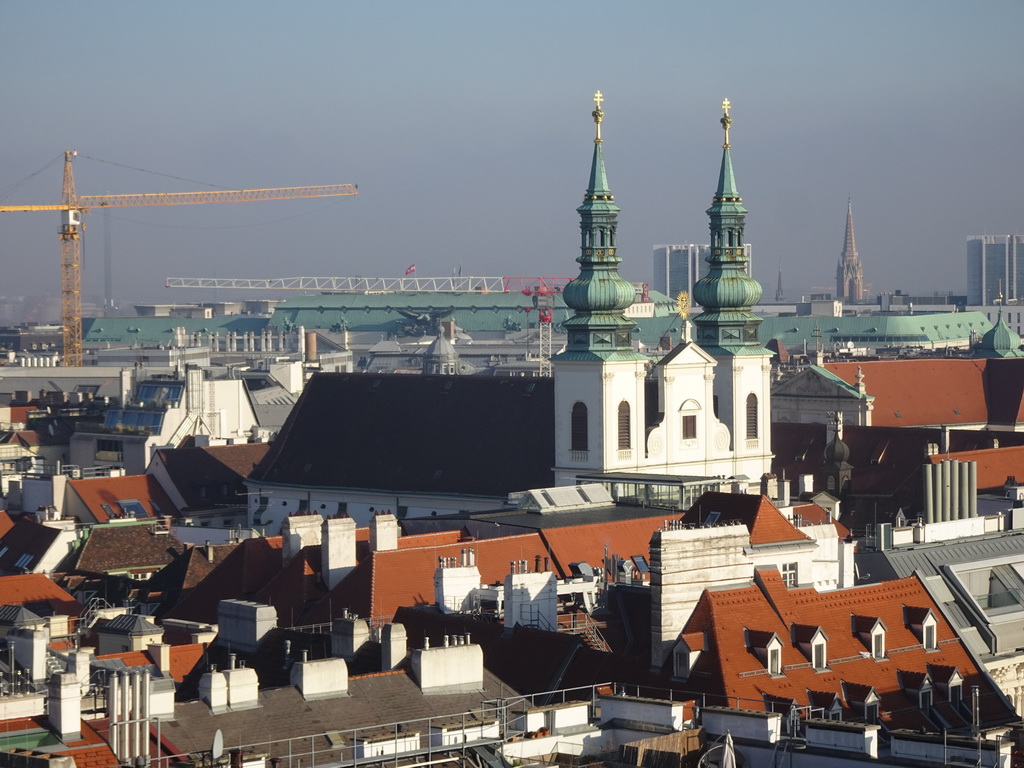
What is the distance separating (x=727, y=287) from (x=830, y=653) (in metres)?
48.5

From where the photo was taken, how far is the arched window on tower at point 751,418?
88438 mm

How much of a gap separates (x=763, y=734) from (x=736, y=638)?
23.4ft

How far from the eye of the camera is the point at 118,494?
291ft

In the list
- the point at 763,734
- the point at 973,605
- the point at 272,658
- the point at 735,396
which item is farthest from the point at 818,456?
the point at 763,734

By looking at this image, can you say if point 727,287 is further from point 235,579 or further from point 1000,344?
point 1000,344

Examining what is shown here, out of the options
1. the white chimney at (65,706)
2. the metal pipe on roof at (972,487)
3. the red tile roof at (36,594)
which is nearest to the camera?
the white chimney at (65,706)

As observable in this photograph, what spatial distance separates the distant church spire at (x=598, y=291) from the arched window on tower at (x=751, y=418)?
6.32 metres

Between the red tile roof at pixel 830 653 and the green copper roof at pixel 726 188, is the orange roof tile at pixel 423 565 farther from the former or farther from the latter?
the green copper roof at pixel 726 188

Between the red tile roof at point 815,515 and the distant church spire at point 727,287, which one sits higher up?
the distant church spire at point 727,287

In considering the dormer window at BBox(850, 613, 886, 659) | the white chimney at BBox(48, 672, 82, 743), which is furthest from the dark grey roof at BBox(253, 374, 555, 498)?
the white chimney at BBox(48, 672, 82, 743)

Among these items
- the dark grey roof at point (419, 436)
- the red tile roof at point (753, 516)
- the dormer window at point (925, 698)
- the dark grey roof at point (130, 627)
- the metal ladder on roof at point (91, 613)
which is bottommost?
the dormer window at point (925, 698)

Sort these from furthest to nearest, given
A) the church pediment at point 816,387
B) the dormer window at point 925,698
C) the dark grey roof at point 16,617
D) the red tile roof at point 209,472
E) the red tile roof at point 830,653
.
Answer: the church pediment at point 816,387
the red tile roof at point 209,472
the dark grey roof at point 16,617
the dormer window at point 925,698
the red tile roof at point 830,653

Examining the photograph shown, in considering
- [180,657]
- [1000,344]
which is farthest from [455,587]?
[1000,344]

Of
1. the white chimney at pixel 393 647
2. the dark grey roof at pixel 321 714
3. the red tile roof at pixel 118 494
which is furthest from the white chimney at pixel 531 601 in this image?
the red tile roof at pixel 118 494
